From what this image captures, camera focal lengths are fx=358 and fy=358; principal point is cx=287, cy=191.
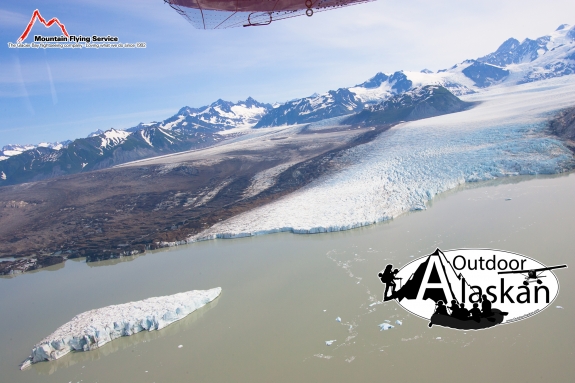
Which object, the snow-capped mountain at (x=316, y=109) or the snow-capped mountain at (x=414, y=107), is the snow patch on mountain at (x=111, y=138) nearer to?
the snow-capped mountain at (x=316, y=109)

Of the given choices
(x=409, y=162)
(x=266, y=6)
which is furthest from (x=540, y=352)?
(x=409, y=162)

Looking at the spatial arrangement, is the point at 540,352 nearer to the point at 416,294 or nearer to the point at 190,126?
the point at 416,294

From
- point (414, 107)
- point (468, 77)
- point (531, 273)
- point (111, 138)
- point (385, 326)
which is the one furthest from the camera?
point (468, 77)

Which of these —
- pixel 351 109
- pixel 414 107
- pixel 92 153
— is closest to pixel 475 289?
pixel 414 107

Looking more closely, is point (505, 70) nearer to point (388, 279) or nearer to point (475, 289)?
point (388, 279)

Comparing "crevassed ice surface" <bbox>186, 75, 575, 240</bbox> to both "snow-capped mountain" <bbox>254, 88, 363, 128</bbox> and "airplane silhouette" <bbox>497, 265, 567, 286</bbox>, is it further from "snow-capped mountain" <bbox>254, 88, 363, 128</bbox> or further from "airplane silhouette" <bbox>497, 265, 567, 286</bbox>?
"snow-capped mountain" <bbox>254, 88, 363, 128</bbox>

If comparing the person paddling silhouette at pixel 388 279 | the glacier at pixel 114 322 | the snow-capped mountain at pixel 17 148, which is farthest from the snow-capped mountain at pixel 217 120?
the person paddling silhouette at pixel 388 279
